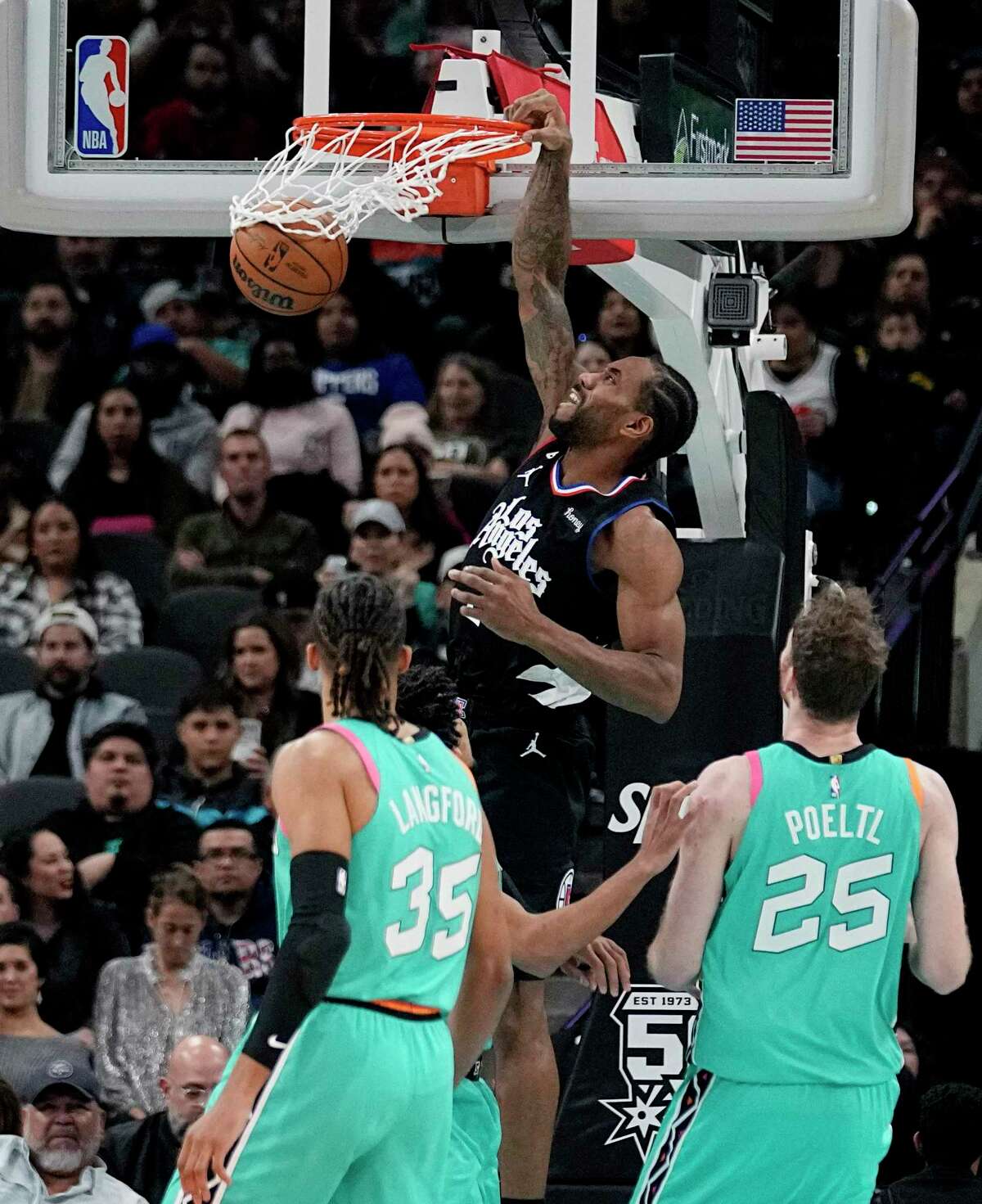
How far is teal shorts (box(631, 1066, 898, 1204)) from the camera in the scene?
4.51 m

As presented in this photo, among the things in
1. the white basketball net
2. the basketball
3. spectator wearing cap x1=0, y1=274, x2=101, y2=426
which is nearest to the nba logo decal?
the white basketball net

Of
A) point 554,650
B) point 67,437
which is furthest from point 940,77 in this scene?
point 554,650

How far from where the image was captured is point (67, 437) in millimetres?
10570

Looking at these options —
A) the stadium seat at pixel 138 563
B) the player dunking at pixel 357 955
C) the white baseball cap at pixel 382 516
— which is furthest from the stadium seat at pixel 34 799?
the player dunking at pixel 357 955

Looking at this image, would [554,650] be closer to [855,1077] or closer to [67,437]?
[855,1077]

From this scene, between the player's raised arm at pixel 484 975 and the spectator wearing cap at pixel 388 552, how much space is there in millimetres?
4994

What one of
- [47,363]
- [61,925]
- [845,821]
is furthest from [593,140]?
[47,363]

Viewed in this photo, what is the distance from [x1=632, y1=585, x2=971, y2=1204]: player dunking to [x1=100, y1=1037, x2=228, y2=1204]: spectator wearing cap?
2.82m

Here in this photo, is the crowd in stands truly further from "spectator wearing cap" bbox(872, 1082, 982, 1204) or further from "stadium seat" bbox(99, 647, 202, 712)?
"spectator wearing cap" bbox(872, 1082, 982, 1204)

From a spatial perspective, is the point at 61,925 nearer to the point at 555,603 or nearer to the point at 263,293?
the point at 555,603

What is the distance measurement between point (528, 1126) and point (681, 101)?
2993 millimetres

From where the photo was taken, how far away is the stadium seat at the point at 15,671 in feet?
31.5

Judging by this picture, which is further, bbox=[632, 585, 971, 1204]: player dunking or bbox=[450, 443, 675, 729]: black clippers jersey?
bbox=[450, 443, 675, 729]: black clippers jersey

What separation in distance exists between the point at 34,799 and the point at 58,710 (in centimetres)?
52
